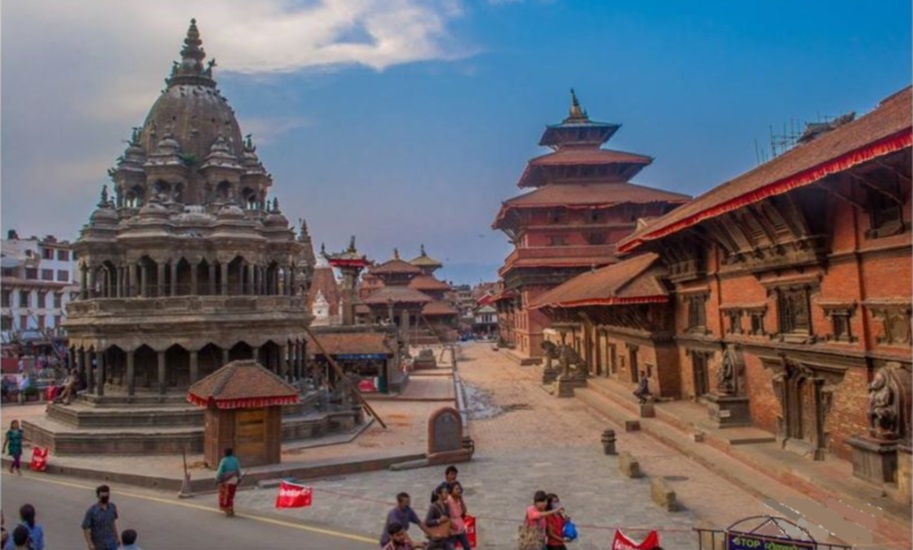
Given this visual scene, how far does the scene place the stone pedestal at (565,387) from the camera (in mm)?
30562

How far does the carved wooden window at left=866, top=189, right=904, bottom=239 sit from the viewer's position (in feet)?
38.2

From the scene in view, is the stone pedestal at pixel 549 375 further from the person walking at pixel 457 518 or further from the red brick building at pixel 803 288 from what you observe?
the person walking at pixel 457 518

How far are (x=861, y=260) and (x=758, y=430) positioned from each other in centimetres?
591

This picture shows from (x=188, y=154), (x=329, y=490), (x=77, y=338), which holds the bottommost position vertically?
(x=329, y=490)

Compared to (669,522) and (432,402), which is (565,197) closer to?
(432,402)

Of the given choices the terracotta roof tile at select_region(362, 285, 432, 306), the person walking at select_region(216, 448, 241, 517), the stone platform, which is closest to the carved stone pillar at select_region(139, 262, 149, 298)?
the stone platform

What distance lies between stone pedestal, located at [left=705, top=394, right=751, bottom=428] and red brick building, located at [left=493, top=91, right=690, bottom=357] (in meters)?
26.6

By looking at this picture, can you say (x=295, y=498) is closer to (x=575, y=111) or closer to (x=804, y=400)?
(x=804, y=400)

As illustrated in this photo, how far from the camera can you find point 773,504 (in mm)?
11156

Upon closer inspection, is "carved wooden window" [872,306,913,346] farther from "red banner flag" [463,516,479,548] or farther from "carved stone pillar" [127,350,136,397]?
"carved stone pillar" [127,350,136,397]

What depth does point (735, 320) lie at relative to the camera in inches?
730

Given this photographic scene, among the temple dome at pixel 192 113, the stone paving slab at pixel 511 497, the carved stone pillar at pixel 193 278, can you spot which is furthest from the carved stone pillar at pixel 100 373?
the stone paving slab at pixel 511 497

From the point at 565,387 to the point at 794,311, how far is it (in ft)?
53.7

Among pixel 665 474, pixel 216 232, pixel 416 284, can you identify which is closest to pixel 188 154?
pixel 216 232
